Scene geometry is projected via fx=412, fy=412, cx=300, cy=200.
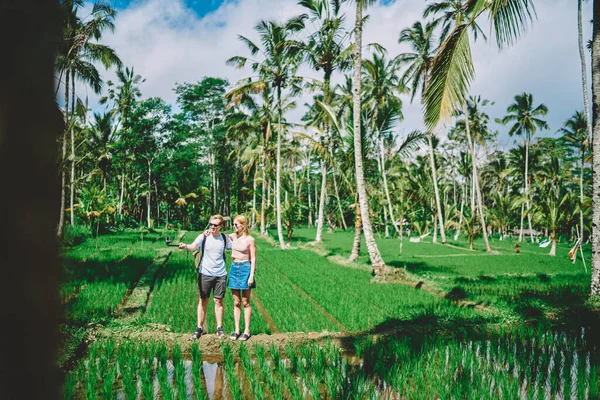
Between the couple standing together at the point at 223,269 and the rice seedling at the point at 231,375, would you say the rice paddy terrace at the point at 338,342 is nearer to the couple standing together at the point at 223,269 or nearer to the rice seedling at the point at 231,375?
the rice seedling at the point at 231,375

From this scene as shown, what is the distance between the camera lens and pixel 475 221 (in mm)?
21266

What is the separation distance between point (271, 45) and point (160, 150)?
1687cm

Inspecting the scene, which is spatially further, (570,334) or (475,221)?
(475,221)

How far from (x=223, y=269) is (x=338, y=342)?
1.65 m

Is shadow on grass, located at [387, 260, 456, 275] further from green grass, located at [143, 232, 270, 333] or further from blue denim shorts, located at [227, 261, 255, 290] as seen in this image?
blue denim shorts, located at [227, 261, 255, 290]

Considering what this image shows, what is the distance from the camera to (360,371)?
370cm

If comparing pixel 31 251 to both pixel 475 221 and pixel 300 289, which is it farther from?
pixel 475 221

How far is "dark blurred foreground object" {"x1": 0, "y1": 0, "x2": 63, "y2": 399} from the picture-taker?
4.55 ft

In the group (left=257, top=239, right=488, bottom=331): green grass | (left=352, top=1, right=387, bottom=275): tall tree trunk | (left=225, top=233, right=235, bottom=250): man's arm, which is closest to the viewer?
(left=225, top=233, right=235, bottom=250): man's arm

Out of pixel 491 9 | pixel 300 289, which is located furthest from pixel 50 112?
pixel 300 289

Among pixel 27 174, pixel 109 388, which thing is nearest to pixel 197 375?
pixel 109 388

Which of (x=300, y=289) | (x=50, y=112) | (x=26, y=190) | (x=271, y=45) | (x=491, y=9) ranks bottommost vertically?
(x=300, y=289)

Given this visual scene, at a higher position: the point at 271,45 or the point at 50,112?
the point at 271,45

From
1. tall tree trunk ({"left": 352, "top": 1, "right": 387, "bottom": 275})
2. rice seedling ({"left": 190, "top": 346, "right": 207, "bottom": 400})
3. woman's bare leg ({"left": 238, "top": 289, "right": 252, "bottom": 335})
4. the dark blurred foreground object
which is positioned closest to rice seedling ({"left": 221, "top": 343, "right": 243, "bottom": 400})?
rice seedling ({"left": 190, "top": 346, "right": 207, "bottom": 400})
